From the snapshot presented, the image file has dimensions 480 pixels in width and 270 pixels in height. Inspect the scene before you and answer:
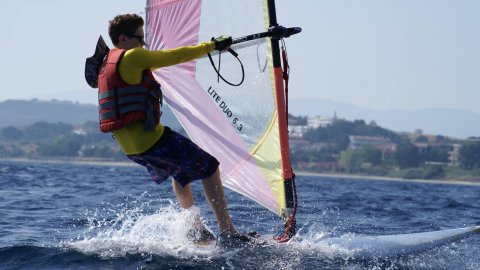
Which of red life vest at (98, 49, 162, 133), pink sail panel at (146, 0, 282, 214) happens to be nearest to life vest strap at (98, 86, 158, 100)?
red life vest at (98, 49, 162, 133)

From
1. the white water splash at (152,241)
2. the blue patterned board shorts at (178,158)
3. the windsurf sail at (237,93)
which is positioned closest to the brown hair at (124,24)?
the blue patterned board shorts at (178,158)

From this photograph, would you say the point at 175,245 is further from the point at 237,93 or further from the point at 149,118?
the point at 237,93

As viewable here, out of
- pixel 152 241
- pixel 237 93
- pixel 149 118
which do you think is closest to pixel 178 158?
pixel 149 118

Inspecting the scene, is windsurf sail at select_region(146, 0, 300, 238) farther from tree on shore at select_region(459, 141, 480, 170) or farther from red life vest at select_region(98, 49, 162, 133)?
tree on shore at select_region(459, 141, 480, 170)

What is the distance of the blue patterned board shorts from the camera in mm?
6547

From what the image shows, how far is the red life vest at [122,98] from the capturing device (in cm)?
625

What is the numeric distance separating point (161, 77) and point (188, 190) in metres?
1.37

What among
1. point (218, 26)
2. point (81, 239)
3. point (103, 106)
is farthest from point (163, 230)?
point (218, 26)

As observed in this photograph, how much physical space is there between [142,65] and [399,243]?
2.77m

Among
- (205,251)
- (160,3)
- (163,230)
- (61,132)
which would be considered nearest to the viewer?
Result: (205,251)

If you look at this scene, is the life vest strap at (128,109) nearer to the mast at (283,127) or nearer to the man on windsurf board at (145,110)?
the man on windsurf board at (145,110)

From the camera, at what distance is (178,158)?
6.61 metres

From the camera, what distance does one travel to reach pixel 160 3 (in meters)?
7.82

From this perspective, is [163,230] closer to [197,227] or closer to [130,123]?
[197,227]
